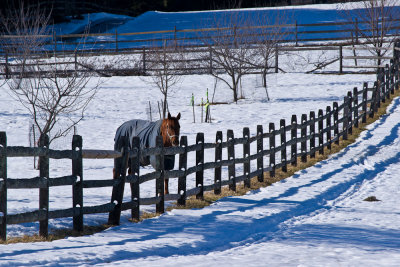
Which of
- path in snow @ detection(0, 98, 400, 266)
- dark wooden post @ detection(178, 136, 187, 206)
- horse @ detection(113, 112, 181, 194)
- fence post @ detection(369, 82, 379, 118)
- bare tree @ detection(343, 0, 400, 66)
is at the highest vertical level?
bare tree @ detection(343, 0, 400, 66)

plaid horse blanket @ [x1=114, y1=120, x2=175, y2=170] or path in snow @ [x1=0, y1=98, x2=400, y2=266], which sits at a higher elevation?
plaid horse blanket @ [x1=114, y1=120, x2=175, y2=170]

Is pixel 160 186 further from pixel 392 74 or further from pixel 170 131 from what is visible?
Answer: pixel 392 74

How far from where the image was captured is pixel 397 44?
32.3 meters

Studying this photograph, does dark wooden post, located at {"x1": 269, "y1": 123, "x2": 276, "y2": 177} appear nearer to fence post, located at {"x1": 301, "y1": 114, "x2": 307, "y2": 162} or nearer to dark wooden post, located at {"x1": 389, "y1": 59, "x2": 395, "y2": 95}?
fence post, located at {"x1": 301, "y1": 114, "x2": 307, "y2": 162}

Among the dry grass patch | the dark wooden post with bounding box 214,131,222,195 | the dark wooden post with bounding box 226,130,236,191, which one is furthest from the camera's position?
the dark wooden post with bounding box 226,130,236,191

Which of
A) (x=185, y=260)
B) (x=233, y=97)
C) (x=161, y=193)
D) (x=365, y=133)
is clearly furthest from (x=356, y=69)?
(x=185, y=260)

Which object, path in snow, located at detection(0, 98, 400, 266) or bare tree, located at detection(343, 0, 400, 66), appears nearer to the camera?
path in snow, located at detection(0, 98, 400, 266)

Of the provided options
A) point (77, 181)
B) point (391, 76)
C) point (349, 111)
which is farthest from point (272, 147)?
point (391, 76)

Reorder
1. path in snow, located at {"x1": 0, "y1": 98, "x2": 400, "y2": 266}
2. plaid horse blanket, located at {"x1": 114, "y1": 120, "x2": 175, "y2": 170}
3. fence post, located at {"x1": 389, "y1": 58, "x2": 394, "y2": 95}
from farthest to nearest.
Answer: fence post, located at {"x1": 389, "y1": 58, "x2": 394, "y2": 95} < plaid horse blanket, located at {"x1": 114, "y1": 120, "x2": 175, "y2": 170} < path in snow, located at {"x1": 0, "y1": 98, "x2": 400, "y2": 266}

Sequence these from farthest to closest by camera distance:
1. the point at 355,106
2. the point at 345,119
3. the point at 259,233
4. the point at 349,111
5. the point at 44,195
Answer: the point at 355,106 → the point at 349,111 → the point at 345,119 → the point at 259,233 → the point at 44,195

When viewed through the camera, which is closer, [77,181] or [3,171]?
[3,171]

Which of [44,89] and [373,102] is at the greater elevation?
[44,89]

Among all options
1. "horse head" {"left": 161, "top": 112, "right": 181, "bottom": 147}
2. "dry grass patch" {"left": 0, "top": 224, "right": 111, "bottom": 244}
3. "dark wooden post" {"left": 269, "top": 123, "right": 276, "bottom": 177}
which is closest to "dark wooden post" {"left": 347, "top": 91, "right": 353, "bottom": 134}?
"dark wooden post" {"left": 269, "top": 123, "right": 276, "bottom": 177}

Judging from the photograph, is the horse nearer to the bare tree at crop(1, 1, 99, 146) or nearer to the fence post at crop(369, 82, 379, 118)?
the bare tree at crop(1, 1, 99, 146)
